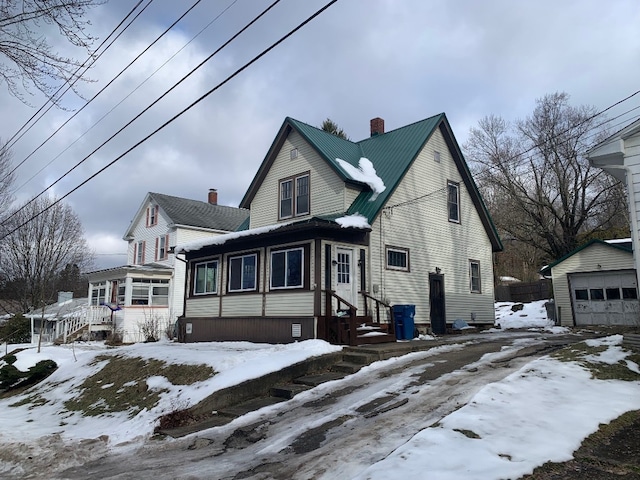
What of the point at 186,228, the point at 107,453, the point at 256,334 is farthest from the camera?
the point at 186,228

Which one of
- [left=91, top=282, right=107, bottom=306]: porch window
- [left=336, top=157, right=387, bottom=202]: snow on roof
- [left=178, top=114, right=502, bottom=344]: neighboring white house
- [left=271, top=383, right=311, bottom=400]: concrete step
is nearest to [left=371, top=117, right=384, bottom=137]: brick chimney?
[left=178, top=114, right=502, bottom=344]: neighboring white house

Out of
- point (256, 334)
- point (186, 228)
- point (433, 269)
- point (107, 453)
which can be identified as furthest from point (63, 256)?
point (107, 453)

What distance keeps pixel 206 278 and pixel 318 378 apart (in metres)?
9.33

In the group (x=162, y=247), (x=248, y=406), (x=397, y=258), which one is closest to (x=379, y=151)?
(x=397, y=258)

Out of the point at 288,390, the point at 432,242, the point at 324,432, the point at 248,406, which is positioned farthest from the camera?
the point at 432,242

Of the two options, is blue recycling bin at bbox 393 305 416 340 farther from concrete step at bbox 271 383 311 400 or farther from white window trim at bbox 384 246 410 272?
concrete step at bbox 271 383 311 400

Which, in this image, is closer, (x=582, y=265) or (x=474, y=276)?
(x=474, y=276)

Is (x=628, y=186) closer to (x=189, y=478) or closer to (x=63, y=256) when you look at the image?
(x=189, y=478)

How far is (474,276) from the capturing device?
20.7 metres

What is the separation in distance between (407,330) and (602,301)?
34.4 ft

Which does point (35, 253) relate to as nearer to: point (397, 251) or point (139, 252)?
point (139, 252)

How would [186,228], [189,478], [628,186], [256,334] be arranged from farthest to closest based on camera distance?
[186,228]
[256,334]
[628,186]
[189,478]

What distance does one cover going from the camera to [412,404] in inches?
306

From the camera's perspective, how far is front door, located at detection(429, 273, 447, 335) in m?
18.1
